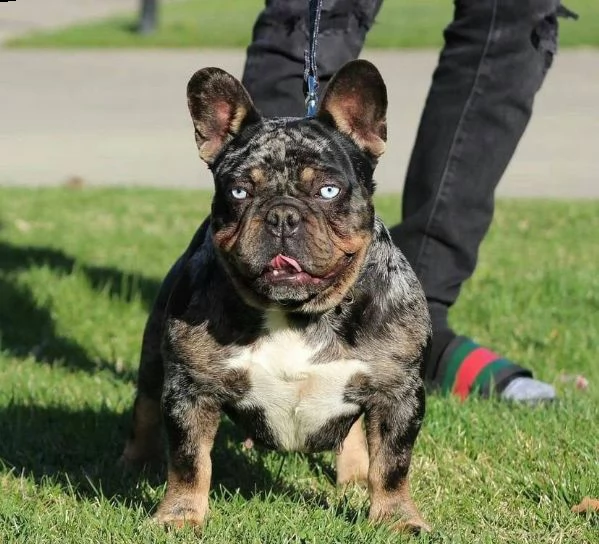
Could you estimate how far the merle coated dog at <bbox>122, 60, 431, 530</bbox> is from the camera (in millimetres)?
3377

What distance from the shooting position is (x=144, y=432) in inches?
163

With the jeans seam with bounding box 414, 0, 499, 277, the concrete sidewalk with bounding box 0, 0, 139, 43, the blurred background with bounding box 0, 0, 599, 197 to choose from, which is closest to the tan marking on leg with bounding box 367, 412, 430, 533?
the jeans seam with bounding box 414, 0, 499, 277

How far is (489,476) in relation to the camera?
13.0 ft

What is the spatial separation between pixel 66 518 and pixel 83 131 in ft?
34.5

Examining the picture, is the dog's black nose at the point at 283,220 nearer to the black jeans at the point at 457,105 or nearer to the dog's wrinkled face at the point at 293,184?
the dog's wrinkled face at the point at 293,184

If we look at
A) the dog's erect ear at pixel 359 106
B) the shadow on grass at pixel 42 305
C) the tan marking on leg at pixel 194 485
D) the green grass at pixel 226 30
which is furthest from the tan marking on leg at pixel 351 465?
the green grass at pixel 226 30

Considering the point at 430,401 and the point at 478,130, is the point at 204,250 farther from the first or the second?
the point at 478,130

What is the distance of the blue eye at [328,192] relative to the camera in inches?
133

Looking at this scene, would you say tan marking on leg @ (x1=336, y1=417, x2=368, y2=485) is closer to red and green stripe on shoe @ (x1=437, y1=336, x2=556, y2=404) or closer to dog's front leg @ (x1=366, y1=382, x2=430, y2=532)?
dog's front leg @ (x1=366, y1=382, x2=430, y2=532)

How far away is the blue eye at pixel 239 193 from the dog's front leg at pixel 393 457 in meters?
0.68

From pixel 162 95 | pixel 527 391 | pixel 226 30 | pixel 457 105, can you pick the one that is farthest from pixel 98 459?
pixel 226 30

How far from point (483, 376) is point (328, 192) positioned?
1856 mm

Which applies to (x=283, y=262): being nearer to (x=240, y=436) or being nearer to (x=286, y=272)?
(x=286, y=272)

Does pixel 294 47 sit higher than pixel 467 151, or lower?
higher
